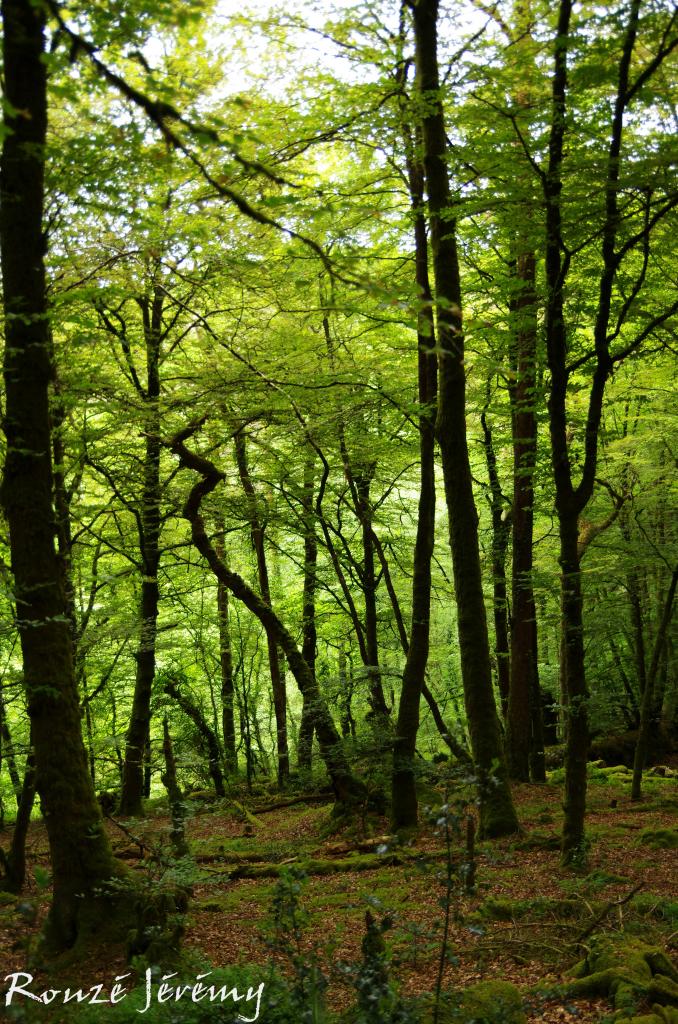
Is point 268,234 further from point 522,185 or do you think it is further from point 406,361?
point 522,185

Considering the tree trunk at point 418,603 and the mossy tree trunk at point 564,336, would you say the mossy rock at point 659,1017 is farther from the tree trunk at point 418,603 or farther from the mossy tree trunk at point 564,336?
the tree trunk at point 418,603

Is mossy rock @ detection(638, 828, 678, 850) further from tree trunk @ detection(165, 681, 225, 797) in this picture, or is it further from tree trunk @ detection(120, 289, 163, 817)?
tree trunk @ detection(165, 681, 225, 797)

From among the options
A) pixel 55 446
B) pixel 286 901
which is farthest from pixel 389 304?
pixel 55 446

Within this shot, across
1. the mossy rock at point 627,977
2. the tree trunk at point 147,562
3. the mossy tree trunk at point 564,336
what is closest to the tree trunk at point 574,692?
the mossy tree trunk at point 564,336

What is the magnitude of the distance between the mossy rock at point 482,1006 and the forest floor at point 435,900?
106 millimetres

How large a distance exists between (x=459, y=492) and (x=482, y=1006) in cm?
490

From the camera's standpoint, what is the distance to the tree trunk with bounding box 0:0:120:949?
16.1 feet

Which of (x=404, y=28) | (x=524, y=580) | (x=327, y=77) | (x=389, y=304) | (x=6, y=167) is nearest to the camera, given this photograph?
(x=389, y=304)

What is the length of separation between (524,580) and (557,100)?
20.7 feet

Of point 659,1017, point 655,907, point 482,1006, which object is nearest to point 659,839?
point 655,907

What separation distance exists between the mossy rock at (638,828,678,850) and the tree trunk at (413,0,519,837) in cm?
135

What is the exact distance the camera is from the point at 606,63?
17.5 ft

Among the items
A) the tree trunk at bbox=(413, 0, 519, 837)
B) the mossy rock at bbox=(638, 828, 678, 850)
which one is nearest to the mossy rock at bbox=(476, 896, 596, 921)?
the tree trunk at bbox=(413, 0, 519, 837)

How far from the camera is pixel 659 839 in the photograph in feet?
24.8
